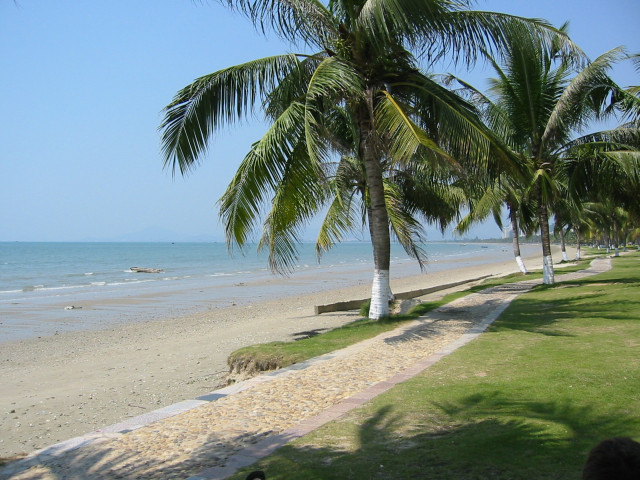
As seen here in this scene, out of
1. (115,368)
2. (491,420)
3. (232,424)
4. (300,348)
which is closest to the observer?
(491,420)

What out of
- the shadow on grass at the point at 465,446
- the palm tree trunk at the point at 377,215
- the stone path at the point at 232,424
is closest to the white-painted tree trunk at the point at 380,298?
the palm tree trunk at the point at 377,215

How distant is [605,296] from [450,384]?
837 cm

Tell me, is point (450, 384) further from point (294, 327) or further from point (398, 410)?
point (294, 327)

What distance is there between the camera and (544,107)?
14.9 meters

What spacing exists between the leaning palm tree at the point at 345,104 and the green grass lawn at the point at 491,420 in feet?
10.2

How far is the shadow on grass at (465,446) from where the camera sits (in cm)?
351

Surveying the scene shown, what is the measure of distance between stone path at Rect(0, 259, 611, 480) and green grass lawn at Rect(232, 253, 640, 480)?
0.29 meters

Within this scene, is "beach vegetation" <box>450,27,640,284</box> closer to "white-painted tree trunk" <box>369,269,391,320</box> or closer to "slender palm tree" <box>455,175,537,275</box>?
"slender palm tree" <box>455,175,537,275</box>

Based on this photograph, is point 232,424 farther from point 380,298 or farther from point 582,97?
point 582,97

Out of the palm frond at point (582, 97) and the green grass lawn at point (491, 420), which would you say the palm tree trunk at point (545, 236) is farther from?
the green grass lawn at point (491, 420)

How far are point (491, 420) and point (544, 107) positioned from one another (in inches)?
490

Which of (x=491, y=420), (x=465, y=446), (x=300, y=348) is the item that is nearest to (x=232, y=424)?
(x=465, y=446)

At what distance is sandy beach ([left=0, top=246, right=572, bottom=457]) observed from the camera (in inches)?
281

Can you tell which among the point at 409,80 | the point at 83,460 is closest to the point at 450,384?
the point at 83,460
